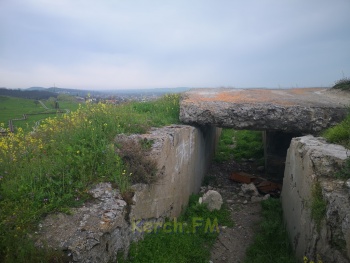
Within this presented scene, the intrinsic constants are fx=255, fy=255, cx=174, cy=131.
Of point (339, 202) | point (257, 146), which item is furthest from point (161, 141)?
point (257, 146)

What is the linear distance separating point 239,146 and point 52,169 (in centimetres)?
862

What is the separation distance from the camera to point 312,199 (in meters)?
3.34

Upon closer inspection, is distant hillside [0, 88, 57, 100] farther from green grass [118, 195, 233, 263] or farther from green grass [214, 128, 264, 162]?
green grass [214, 128, 264, 162]

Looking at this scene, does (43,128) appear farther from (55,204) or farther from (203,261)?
(203,261)

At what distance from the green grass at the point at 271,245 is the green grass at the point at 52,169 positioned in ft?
8.05

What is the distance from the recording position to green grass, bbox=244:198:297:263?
3.98 metres

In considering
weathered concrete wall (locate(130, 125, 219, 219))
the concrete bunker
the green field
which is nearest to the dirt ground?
weathered concrete wall (locate(130, 125, 219, 219))

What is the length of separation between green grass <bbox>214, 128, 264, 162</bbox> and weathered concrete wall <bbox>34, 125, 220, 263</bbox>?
4734 mm

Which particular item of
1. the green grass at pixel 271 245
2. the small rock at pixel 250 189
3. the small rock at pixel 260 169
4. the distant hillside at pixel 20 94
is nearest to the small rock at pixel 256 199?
the small rock at pixel 250 189

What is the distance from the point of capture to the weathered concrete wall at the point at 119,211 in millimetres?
A: 2447

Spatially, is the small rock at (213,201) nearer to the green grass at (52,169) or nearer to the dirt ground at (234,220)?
the dirt ground at (234,220)

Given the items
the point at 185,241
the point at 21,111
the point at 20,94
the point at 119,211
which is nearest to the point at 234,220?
the point at 185,241

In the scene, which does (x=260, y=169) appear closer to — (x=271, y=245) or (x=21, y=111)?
(x=271, y=245)

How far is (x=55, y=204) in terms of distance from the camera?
2785mm
